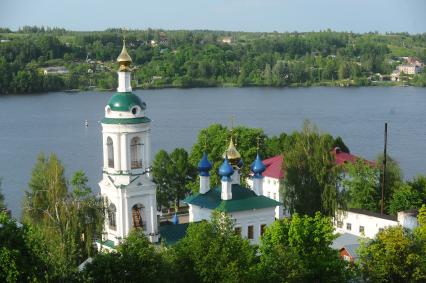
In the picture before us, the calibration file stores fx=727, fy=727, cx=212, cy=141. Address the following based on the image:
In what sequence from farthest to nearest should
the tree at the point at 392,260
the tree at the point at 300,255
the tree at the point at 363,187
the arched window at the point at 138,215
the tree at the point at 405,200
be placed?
the tree at the point at 363,187 < the tree at the point at 405,200 < the arched window at the point at 138,215 < the tree at the point at 392,260 < the tree at the point at 300,255

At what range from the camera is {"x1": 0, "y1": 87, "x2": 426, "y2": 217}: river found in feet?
93.8

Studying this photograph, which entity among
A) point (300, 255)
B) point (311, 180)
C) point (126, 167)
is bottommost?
point (311, 180)

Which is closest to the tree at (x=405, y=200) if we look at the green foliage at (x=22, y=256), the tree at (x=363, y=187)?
the tree at (x=363, y=187)

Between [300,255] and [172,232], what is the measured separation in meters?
2.30

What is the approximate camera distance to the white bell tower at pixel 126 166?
408 inches

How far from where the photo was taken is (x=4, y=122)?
40.5 meters

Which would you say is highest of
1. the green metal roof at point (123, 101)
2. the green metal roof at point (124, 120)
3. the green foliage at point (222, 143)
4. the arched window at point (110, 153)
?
the green metal roof at point (123, 101)

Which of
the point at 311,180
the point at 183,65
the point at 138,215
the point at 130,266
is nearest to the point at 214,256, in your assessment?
the point at 130,266

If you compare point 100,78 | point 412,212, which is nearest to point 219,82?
point 100,78

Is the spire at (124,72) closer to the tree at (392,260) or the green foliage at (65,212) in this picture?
the green foliage at (65,212)

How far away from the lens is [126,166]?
410 inches

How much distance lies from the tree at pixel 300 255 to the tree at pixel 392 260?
1.00ft

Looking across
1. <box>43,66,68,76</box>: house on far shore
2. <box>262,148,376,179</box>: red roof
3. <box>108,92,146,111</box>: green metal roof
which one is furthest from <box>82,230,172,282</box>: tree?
<box>43,66,68,76</box>: house on far shore

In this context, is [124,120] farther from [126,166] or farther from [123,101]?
[126,166]
